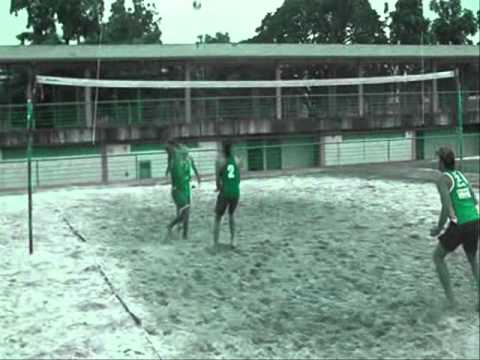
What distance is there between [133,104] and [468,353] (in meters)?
26.6

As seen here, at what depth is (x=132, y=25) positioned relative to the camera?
5338 centimetres

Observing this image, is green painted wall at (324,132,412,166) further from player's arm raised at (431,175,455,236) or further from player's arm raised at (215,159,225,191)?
player's arm raised at (431,175,455,236)

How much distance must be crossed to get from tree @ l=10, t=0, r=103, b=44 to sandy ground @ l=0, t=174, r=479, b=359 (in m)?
31.4

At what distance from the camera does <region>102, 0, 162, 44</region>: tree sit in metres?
49.4

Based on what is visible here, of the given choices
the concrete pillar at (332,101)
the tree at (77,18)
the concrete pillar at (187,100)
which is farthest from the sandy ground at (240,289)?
the tree at (77,18)

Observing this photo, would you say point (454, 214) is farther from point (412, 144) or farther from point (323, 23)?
point (323, 23)

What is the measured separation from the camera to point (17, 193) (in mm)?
18734

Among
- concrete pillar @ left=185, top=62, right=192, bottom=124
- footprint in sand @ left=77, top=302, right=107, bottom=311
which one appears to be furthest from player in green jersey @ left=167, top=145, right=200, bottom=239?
concrete pillar @ left=185, top=62, right=192, bottom=124

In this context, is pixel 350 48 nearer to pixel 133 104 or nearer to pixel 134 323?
pixel 133 104

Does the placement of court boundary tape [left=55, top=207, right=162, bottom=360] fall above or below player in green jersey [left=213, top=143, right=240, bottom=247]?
below

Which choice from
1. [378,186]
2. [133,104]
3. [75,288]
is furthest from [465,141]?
[75,288]

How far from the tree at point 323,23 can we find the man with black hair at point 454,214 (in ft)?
170

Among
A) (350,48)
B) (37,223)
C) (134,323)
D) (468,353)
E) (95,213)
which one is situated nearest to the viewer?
(468,353)

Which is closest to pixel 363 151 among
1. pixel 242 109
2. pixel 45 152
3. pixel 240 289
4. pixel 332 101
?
pixel 332 101
